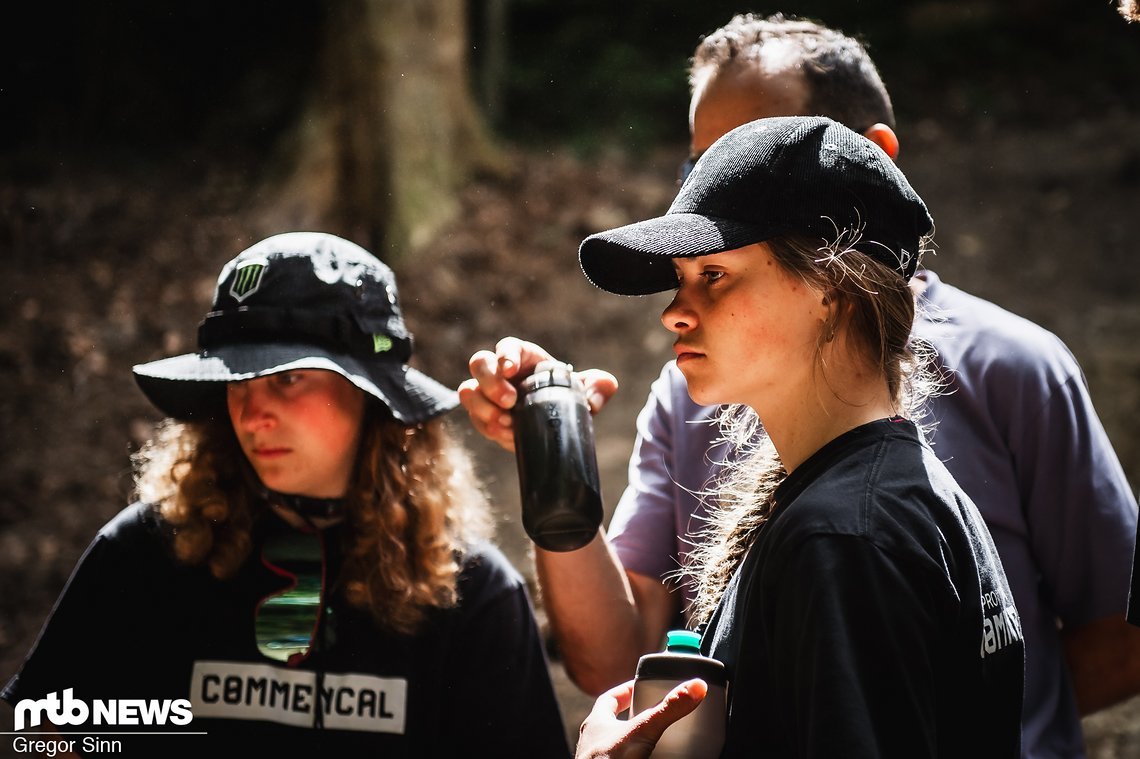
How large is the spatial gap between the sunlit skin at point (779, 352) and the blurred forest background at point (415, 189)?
295 centimetres

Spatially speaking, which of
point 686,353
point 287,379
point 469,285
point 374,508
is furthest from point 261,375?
point 469,285

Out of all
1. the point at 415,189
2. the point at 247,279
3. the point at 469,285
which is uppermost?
the point at 415,189

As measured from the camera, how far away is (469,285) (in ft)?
22.8

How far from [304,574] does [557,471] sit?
0.72 metres

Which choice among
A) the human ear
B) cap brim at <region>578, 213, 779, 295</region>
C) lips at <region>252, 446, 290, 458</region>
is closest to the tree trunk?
lips at <region>252, 446, 290, 458</region>

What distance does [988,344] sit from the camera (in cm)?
212

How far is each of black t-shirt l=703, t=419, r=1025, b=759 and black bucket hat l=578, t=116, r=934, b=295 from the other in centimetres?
29

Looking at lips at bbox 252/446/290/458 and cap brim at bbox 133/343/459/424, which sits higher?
cap brim at bbox 133/343/459/424

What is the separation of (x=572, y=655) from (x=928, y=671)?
1138mm

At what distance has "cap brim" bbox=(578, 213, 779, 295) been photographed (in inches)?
61.9

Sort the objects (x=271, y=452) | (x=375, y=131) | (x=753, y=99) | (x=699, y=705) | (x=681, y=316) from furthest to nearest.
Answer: (x=375, y=131) → (x=271, y=452) → (x=753, y=99) → (x=681, y=316) → (x=699, y=705)

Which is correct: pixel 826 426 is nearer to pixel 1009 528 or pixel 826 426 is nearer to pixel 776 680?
pixel 776 680

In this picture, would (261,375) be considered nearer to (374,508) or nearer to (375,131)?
(374,508)

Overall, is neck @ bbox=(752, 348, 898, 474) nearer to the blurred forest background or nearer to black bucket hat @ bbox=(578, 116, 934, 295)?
black bucket hat @ bbox=(578, 116, 934, 295)
